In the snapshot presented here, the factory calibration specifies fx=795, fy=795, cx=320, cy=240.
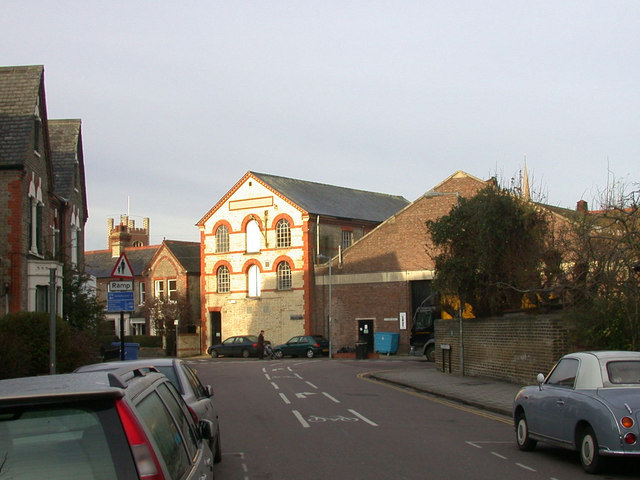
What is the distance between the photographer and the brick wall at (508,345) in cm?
2184

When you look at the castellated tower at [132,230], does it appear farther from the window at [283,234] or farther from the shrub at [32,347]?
the shrub at [32,347]

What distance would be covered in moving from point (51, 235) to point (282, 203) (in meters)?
29.2

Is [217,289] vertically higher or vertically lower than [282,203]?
lower

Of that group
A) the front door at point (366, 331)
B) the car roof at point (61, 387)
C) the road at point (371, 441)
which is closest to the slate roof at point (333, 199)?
the front door at point (366, 331)

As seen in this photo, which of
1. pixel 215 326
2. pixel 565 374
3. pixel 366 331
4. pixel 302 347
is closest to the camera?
pixel 565 374

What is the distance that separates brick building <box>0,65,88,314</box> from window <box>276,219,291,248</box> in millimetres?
27828

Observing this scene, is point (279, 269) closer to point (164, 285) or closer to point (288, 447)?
point (164, 285)

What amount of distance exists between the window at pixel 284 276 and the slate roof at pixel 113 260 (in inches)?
622

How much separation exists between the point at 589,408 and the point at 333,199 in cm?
5392

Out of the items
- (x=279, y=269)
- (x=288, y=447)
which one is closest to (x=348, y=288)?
(x=279, y=269)

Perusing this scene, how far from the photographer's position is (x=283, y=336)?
57.5 metres

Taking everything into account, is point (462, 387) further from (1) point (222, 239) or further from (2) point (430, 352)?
(1) point (222, 239)

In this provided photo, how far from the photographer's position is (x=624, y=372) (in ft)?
34.9

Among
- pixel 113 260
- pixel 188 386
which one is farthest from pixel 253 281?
pixel 188 386
